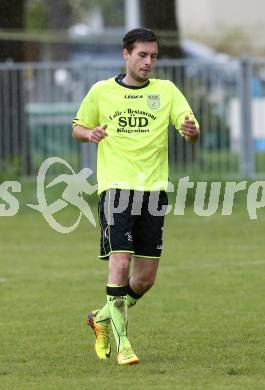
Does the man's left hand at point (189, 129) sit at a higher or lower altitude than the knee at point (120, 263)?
higher

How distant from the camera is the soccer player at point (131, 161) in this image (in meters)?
9.05

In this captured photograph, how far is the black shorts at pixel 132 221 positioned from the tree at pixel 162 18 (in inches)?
758

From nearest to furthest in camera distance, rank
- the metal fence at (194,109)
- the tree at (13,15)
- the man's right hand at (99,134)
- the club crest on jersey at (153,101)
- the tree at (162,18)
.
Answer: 1. the man's right hand at (99,134)
2. the club crest on jersey at (153,101)
3. the metal fence at (194,109)
4. the tree at (13,15)
5. the tree at (162,18)

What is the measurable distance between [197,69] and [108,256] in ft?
48.8

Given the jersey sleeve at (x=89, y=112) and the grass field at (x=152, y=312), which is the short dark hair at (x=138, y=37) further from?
the grass field at (x=152, y=312)

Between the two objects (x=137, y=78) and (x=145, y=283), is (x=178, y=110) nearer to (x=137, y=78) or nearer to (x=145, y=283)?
(x=137, y=78)

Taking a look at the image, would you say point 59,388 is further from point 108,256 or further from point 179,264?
point 179,264

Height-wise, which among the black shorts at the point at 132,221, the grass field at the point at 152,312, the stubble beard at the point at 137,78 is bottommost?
the grass field at the point at 152,312

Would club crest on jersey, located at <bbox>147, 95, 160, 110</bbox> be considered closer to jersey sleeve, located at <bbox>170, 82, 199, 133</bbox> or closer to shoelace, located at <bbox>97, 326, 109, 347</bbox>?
jersey sleeve, located at <bbox>170, 82, 199, 133</bbox>

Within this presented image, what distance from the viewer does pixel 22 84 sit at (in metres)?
23.8

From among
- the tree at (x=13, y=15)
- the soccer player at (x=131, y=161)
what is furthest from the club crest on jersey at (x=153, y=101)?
the tree at (x=13, y=15)

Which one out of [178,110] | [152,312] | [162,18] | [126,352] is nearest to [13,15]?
[162,18]

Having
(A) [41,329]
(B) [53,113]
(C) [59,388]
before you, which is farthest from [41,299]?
(B) [53,113]

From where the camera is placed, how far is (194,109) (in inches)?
927
